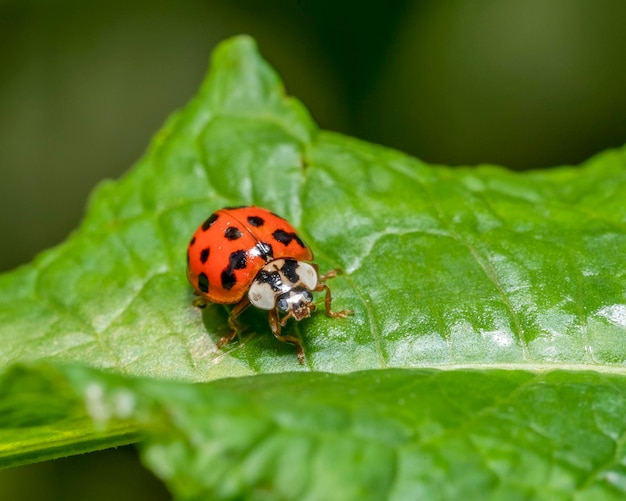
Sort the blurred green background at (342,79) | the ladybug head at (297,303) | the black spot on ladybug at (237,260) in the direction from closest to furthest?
1. the ladybug head at (297,303)
2. the black spot on ladybug at (237,260)
3. the blurred green background at (342,79)

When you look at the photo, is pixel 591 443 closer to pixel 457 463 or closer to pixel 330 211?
pixel 457 463

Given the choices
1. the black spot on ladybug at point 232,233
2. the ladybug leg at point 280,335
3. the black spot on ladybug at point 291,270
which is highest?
the black spot on ladybug at point 232,233

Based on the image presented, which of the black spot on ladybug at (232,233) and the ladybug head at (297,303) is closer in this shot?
the ladybug head at (297,303)

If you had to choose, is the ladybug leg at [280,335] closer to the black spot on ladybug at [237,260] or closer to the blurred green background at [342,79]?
the black spot on ladybug at [237,260]

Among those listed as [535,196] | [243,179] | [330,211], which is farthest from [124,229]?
[535,196]

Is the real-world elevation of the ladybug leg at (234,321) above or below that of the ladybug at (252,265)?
below

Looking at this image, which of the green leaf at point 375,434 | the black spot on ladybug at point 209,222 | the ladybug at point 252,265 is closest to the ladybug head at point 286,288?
the ladybug at point 252,265

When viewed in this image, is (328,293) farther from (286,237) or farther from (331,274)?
(286,237)

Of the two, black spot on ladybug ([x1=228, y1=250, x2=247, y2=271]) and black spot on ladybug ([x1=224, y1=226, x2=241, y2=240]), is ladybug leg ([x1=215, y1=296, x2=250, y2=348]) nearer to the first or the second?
black spot on ladybug ([x1=228, y1=250, x2=247, y2=271])
